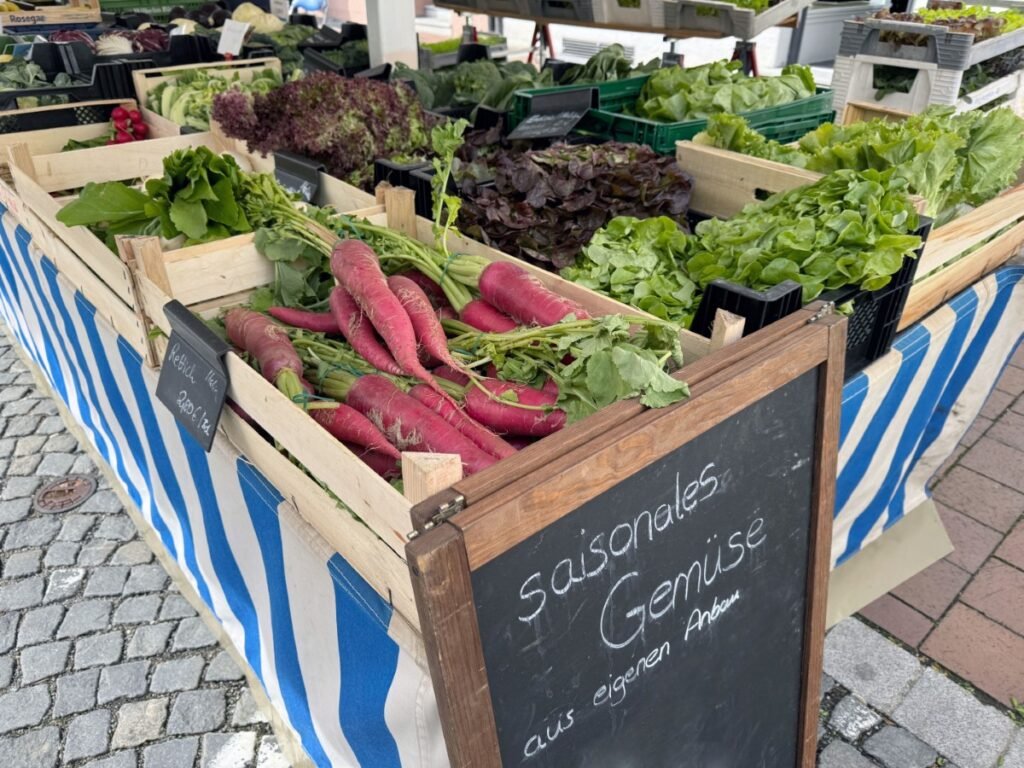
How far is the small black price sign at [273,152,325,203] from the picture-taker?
9.46 ft

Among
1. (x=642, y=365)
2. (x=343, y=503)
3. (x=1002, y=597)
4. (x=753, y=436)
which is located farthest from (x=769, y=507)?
(x=1002, y=597)

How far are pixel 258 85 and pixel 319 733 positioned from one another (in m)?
3.66

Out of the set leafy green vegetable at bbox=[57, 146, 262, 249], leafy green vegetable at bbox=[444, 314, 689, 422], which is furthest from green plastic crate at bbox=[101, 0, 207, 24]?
leafy green vegetable at bbox=[444, 314, 689, 422]

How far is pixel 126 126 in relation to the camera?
416 cm

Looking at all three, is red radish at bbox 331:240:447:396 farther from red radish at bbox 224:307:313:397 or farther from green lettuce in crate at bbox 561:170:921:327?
green lettuce in crate at bbox 561:170:921:327

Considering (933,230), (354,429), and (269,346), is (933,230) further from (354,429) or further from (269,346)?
(269,346)

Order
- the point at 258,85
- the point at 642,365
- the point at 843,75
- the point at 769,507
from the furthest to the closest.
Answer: the point at 843,75
the point at 258,85
the point at 769,507
the point at 642,365

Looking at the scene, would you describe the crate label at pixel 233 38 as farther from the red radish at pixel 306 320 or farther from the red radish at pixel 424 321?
the red radish at pixel 424 321

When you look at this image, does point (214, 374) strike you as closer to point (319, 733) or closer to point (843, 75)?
point (319, 733)

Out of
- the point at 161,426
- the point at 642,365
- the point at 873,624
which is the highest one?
the point at 642,365

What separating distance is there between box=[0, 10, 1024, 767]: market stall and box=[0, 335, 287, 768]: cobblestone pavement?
0.22 m

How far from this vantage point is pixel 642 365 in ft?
4.21

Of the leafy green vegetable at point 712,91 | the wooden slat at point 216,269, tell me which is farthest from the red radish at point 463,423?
the leafy green vegetable at point 712,91

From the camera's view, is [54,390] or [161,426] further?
[54,390]
